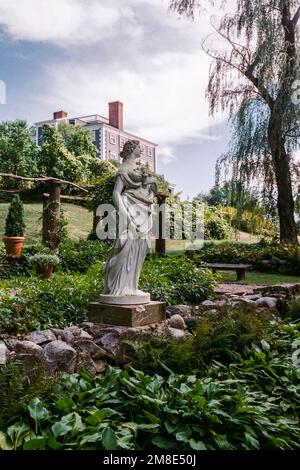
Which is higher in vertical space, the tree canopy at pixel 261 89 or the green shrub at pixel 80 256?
the tree canopy at pixel 261 89

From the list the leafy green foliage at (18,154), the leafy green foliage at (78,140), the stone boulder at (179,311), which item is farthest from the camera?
the leafy green foliage at (78,140)

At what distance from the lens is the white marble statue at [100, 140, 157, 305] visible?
4.24 metres

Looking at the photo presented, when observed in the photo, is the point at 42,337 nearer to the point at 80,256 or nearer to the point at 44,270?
the point at 44,270

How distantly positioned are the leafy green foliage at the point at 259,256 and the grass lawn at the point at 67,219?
4.80 m

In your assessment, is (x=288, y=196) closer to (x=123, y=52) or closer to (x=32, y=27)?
(x=123, y=52)

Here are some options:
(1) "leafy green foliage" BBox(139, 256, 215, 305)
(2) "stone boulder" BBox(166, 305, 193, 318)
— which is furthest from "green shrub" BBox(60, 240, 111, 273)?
(2) "stone boulder" BBox(166, 305, 193, 318)

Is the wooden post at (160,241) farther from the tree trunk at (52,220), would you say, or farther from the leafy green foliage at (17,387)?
the leafy green foliage at (17,387)

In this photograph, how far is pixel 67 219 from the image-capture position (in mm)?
15023

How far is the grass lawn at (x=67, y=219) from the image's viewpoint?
15.8 m

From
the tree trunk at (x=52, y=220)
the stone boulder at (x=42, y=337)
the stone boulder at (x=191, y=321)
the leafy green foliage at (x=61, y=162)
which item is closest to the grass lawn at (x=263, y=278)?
the tree trunk at (x=52, y=220)

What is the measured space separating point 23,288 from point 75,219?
45.5ft

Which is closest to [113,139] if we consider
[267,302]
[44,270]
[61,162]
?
[61,162]

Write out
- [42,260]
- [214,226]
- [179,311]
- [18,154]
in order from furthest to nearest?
[18,154]
[214,226]
[42,260]
[179,311]

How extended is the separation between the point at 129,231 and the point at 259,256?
896 centimetres
